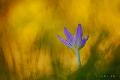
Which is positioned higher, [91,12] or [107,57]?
[91,12]

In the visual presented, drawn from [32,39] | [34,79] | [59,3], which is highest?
[59,3]

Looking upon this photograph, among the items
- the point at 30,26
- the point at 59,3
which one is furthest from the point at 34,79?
the point at 59,3

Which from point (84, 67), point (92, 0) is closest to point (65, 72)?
point (84, 67)

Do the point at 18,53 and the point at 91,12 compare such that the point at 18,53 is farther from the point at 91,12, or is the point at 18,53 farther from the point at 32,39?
the point at 91,12

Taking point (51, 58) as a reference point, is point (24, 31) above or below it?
above

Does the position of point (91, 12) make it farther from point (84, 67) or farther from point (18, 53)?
point (18, 53)
